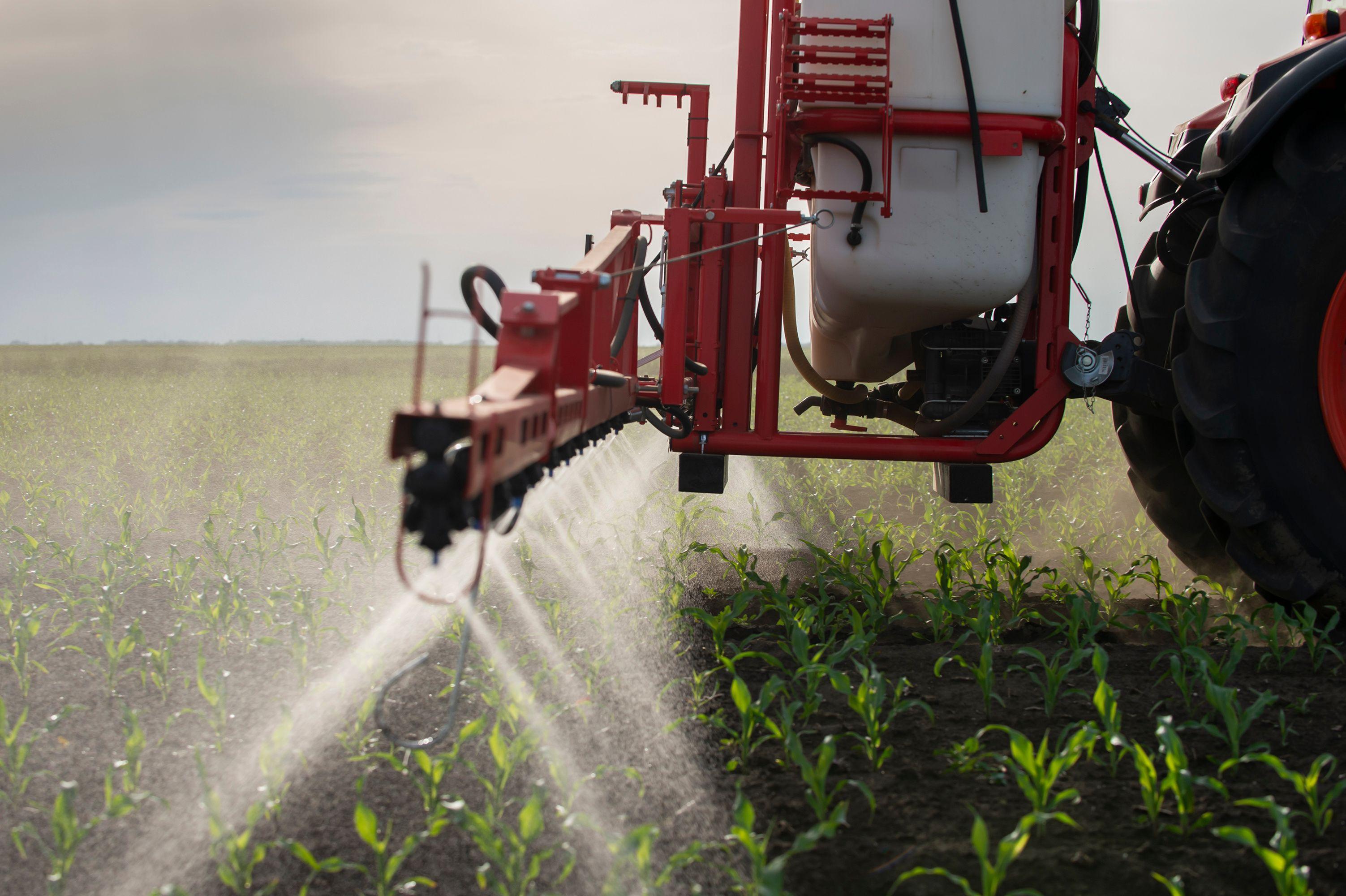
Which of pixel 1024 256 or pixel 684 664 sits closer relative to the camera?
pixel 684 664

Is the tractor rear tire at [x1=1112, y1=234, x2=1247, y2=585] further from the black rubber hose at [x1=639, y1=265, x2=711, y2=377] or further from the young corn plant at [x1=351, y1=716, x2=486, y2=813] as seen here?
the young corn plant at [x1=351, y1=716, x2=486, y2=813]

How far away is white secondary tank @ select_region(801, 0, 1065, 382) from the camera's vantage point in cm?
335

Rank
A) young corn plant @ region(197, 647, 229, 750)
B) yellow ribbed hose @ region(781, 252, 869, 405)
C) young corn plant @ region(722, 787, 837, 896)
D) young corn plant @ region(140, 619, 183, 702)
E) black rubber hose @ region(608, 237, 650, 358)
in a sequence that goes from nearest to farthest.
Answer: young corn plant @ region(722, 787, 837, 896) < young corn plant @ region(197, 647, 229, 750) < young corn plant @ region(140, 619, 183, 702) < black rubber hose @ region(608, 237, 650, 358) < yellow ribbed hose @ region(781, 252, 869, 405)

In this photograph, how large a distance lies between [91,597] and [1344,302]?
13.9 feet

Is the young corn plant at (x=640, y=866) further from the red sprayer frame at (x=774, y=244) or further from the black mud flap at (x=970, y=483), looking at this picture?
the black mud flap at (x=970, y=483)

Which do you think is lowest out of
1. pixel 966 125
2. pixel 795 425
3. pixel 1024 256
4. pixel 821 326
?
pixel 795 425

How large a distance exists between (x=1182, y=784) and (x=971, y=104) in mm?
2120

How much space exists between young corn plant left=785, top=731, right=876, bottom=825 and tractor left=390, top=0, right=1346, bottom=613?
0.89m

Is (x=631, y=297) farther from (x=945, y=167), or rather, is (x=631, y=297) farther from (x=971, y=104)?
(x=971, y=104)

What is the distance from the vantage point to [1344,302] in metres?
3.09

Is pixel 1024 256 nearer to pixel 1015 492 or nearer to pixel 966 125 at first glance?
pixel 966 125

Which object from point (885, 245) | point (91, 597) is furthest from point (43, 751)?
point (885, 245)

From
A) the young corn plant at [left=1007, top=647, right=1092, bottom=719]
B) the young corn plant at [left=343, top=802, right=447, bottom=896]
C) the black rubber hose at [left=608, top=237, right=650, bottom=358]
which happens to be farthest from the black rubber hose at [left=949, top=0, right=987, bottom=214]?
the young corn plant at [left=343, top=802, right=447, bottom=896]

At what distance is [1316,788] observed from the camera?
2201mm
